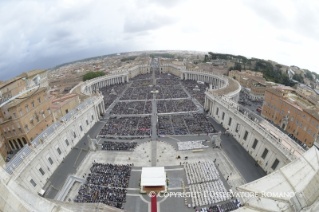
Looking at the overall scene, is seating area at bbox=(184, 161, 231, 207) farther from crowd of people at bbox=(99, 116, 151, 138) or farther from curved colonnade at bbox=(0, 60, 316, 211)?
crowd of people at bbox=(99, 116, 151, 138)

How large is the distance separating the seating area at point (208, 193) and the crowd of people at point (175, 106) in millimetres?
32471

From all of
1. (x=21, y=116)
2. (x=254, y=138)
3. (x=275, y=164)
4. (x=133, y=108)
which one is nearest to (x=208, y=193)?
(x=275, y=164)

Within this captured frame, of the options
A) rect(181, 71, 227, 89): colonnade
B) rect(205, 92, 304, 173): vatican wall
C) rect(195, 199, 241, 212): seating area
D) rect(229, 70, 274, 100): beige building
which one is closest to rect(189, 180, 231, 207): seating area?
rect(195, 199, 241, 212): seating area

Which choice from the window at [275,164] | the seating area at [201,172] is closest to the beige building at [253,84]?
the window at [275,164]

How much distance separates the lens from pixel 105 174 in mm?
30688

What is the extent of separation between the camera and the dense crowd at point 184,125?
1744 inches

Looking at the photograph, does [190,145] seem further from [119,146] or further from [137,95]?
[137,95]

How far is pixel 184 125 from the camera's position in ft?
157

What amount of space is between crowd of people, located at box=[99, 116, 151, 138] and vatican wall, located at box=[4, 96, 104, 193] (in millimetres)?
6305

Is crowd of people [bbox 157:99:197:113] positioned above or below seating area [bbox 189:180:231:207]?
above

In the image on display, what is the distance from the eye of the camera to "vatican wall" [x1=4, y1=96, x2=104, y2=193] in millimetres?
25844

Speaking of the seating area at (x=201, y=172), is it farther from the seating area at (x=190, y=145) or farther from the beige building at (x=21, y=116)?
the beige building at (x=21, y=116)

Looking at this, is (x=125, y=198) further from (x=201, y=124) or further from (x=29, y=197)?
(x=201, y=124)

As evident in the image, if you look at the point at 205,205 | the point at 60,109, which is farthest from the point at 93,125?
the point at 205,205
